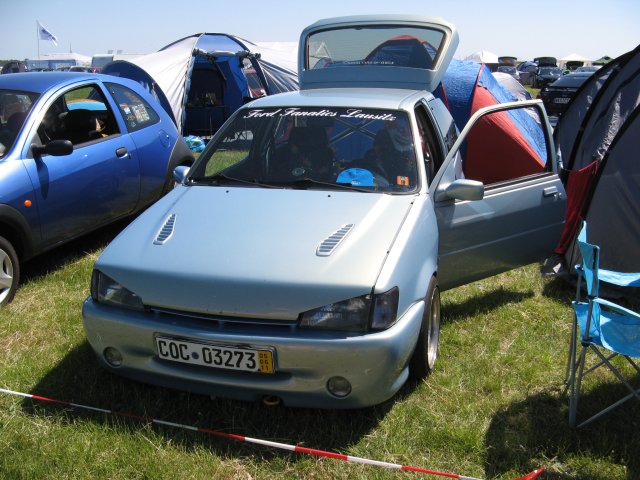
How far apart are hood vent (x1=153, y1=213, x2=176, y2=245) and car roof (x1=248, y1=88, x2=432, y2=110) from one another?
1.22m

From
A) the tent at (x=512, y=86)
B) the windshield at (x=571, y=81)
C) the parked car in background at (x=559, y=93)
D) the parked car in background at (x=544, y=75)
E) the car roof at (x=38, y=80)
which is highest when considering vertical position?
the car roof at (x=38, y=80)

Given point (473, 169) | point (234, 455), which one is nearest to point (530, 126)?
point (473, 169)

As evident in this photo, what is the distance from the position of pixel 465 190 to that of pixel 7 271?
3241 millimetres

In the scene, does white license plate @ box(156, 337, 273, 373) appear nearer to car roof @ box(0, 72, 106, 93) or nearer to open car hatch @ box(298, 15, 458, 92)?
open car hatch @ box(298, 15, 458, 92)

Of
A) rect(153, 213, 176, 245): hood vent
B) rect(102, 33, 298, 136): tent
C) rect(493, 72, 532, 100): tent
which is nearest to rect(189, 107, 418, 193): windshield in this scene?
rect(153, 213, 176, 245): hood vent

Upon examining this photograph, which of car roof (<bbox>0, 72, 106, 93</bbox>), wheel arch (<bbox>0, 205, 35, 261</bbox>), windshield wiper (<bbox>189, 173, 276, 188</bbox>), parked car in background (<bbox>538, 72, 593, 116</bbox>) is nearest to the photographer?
windshield wiper (<bbox>189, 173, 276, 188</bbox>)

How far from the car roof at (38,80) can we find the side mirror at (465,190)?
347cm

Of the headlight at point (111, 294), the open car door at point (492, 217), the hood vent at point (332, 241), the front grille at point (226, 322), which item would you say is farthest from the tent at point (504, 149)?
the headlight at point (111, 294)

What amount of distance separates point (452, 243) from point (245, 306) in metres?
1.59

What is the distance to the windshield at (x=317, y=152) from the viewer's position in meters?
3.68

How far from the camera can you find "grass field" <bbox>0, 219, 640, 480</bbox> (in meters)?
2.76

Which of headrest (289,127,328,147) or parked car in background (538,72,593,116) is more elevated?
headrest (289,127,328,147)

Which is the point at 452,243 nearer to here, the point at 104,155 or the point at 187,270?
the point at 187,270

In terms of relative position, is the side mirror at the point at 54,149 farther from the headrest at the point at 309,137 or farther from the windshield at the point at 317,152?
the headrest at the point at 309,137
